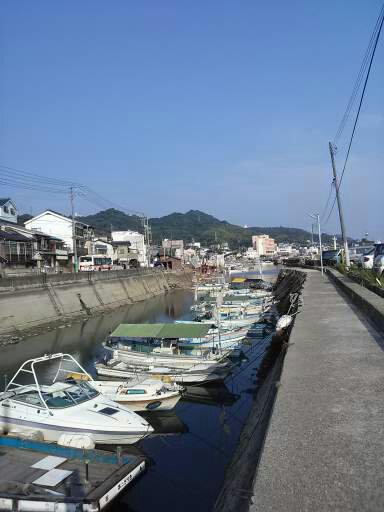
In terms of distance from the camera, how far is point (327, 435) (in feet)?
22.5

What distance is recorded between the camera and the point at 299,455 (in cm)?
625

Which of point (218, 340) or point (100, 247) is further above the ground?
point (100, 247)

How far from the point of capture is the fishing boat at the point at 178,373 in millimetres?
20328

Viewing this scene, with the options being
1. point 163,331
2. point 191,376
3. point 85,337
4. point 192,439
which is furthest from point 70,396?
point 85,337

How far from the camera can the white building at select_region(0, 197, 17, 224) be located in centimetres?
6538

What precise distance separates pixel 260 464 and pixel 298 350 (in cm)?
698

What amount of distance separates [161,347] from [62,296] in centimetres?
2717

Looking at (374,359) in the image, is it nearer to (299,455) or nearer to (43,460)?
(299,455)

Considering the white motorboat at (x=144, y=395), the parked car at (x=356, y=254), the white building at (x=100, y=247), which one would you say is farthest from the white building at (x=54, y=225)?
the white motorboat at (x=144, y=395)

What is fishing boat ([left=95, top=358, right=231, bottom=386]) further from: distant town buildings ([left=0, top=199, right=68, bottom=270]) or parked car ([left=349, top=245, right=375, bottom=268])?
distant town buildings ([left=0, top=199, right=68, bottom=270])

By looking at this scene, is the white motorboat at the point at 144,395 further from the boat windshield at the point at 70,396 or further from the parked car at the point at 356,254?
the parked car at the point at 356,254

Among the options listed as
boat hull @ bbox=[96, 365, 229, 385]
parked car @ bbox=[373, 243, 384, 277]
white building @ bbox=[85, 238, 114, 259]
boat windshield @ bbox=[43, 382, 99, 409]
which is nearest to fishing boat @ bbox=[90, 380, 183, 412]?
boat windshield @ bbox=[43, 382, 99, 409]

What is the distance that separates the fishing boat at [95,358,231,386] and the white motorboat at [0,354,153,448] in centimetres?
547

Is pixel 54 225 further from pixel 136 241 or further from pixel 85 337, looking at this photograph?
pixel 85 337
